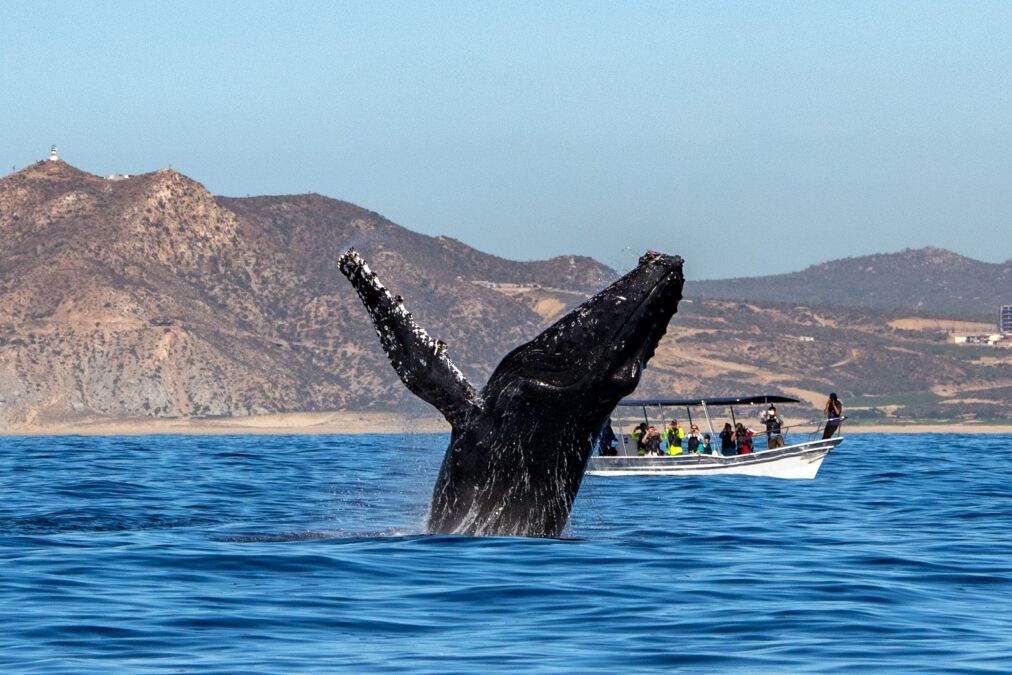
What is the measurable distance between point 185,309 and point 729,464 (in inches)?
4711

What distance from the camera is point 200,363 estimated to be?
145375mm

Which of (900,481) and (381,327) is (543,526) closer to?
(381,327)

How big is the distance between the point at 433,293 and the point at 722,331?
116 ft

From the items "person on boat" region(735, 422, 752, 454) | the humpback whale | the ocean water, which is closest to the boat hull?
"person on boat" region(735, 422, 752, 454)

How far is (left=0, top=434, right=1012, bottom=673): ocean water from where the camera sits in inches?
432

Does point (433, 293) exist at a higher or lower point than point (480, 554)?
higher

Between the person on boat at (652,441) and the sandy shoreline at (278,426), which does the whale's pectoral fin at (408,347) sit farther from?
the sandy shoreline at (278,426)

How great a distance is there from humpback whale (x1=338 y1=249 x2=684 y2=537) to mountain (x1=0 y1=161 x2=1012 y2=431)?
126 m

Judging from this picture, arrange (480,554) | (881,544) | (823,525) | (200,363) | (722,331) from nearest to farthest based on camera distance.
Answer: (480,554) < (881,544) < (823,525) < (200,363) < (722,331)

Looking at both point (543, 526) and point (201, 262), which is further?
point (201, 262)

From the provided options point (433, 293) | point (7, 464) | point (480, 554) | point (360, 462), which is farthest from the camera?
point (433, 293)

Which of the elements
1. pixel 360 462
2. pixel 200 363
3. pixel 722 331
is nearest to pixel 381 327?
pixel 360 462

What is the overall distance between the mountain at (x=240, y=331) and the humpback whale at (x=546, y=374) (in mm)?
126253

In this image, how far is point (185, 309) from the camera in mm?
155750
